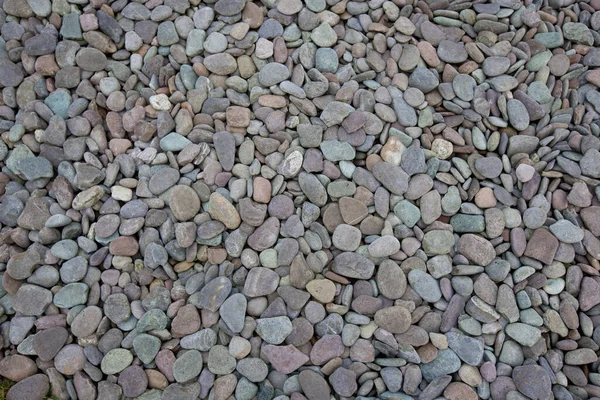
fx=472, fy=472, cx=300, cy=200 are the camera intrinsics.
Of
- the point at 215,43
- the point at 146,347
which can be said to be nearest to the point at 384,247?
the point at 146,347

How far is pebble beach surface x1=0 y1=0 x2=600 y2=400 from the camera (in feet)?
4.51

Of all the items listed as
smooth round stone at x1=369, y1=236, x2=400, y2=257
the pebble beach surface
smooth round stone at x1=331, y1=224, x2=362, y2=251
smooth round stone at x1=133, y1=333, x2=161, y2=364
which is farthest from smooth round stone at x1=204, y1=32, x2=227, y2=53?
smooth round stone at x1=133, y1=333, x2=161, y2=364

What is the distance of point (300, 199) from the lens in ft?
4.94

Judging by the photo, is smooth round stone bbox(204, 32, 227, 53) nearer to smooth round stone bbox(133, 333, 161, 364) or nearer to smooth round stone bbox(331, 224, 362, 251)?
smooth round stone bbox(331, 224, 362, 251)

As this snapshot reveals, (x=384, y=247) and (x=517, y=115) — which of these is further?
(x=517, y=115)

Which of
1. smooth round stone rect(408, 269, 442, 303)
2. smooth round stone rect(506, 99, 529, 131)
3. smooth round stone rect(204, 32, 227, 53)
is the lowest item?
smooth round stone rect(408, 269, 442, 303)

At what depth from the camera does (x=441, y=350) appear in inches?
54.2

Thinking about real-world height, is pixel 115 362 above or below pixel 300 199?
below

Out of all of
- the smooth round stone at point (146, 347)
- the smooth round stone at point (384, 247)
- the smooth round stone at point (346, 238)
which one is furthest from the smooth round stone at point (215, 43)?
the smooth round stone at point (146, 347)

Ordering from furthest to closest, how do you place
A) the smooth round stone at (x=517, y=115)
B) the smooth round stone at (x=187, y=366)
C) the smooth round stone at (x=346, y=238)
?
the smooth round stone at (x=517, y=115), the smooth round stone at (x=346, y=238), the smooth round stone at (x=187, y=366)

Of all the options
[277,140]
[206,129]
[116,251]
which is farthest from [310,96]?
[116,251]

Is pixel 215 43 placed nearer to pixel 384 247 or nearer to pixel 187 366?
pixel 384 247

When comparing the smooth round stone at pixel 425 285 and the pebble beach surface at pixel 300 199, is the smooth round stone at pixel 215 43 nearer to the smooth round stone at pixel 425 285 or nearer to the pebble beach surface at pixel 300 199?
the pebble beach surface at pixel 300 199

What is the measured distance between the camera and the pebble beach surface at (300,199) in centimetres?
138
